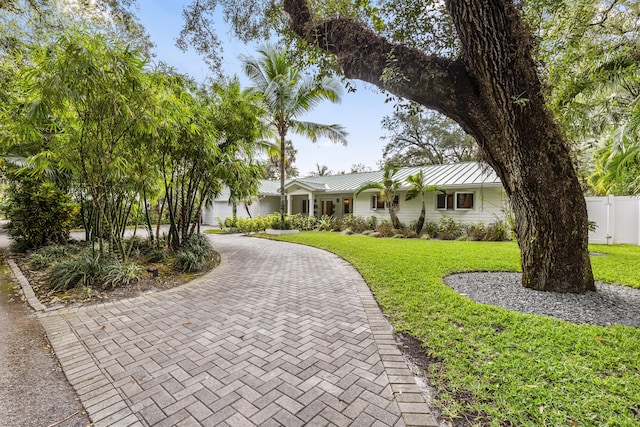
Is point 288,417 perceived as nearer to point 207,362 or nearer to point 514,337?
point 207,362

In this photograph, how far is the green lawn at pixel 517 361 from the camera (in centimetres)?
207

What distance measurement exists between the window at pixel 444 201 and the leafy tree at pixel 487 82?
34.1 feet

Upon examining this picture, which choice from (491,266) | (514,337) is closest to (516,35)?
(514,337)

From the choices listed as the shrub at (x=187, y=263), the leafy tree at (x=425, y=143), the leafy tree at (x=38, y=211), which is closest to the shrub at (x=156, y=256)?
the shrub at (x=187, y=263)

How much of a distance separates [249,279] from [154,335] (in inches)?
106

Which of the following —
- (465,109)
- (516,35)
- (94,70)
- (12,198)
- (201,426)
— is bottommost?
(201,426)

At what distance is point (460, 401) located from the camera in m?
2.22

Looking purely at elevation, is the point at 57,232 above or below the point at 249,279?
above

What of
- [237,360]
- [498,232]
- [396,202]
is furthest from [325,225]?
[237,360]

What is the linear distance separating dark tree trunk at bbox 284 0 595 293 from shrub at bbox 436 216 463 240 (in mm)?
8391

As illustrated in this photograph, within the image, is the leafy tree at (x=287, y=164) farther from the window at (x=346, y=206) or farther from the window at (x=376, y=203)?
the window at (x=376, y=203)

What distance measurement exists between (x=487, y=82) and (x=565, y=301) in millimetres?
3494

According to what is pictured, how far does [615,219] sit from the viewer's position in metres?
10.3

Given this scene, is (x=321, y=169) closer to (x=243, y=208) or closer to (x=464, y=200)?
(x=243, y=208)
